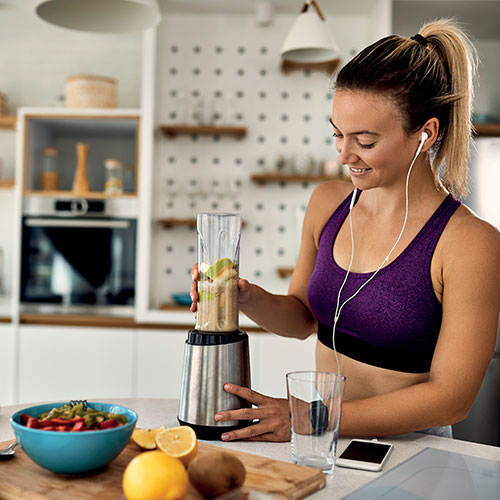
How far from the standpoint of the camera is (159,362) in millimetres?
3125

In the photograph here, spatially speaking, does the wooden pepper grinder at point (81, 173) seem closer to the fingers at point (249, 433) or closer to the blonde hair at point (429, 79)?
the blonde hair at point (429, 79)

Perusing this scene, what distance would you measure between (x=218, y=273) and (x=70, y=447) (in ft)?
1.43

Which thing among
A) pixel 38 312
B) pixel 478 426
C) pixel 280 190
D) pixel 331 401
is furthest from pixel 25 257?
pixel 331 401

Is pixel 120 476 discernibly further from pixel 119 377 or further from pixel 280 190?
pixel 280 190

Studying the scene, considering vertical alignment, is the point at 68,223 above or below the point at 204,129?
below

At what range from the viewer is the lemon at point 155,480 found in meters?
0.77

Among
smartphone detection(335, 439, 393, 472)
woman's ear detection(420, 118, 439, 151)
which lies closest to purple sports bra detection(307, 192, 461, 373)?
woman's ear detection(420, 118, 439, 151)

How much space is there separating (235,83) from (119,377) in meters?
1.72

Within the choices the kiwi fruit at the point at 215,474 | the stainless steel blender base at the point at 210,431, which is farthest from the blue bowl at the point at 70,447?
the stainless steel blender base at the point at 210,431

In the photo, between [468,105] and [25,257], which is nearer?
[468,105]

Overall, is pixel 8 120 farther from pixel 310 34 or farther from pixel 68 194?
pixel 310 34

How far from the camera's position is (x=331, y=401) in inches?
37.9

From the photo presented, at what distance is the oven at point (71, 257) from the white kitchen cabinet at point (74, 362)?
0.44 feet

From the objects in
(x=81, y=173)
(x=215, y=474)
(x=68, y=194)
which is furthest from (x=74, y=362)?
(x=215, y=474)
